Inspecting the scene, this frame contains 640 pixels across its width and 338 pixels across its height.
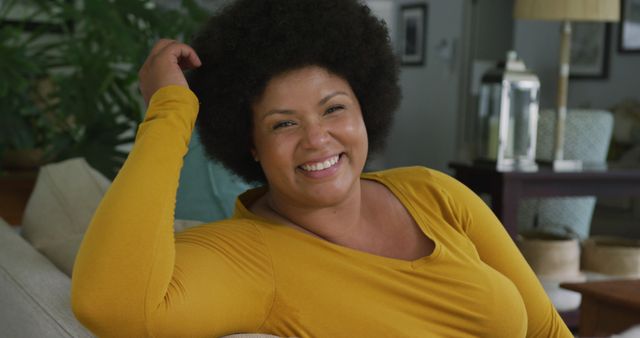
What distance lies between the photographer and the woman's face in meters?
1.30

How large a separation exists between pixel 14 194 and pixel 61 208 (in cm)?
160

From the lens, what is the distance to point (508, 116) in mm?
3635

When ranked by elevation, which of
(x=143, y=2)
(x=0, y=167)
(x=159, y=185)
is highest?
(x=143, y=2)

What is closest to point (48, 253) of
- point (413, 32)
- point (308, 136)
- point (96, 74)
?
point (308, 136)

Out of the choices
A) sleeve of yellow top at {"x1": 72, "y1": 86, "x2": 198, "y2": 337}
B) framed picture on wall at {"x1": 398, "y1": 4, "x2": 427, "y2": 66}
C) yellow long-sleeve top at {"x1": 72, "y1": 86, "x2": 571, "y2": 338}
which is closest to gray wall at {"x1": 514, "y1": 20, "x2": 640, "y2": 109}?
framed picture on wall at {"x1": 398, "y1": 4, "x2": 427, "y2": 66}

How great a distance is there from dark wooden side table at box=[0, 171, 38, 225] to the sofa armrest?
5.64ft

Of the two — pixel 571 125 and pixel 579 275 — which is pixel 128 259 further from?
pixel 571 125

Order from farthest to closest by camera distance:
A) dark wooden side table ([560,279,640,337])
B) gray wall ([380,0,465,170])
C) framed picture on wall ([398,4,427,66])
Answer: framed picture on wall ([398,4,427,66])
gray wall ([380,0,465,170])
dark wooden side table ([560,279,640,337])

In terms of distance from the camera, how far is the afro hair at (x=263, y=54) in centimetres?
131

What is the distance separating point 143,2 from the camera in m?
3.30

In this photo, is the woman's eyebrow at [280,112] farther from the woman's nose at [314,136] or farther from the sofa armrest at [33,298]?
the sofa armrest at [33,298]

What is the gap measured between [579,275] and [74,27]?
3.17 metres

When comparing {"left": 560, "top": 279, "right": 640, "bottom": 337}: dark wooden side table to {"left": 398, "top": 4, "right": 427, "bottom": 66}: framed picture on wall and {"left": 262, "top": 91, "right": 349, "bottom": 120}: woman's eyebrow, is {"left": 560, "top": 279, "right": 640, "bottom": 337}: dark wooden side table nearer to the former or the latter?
{"left": 262, "top": 91, "right": 349, "bottom": 120}: woman's eyebrow

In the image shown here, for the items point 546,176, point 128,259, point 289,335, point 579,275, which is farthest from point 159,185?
point 546,176
